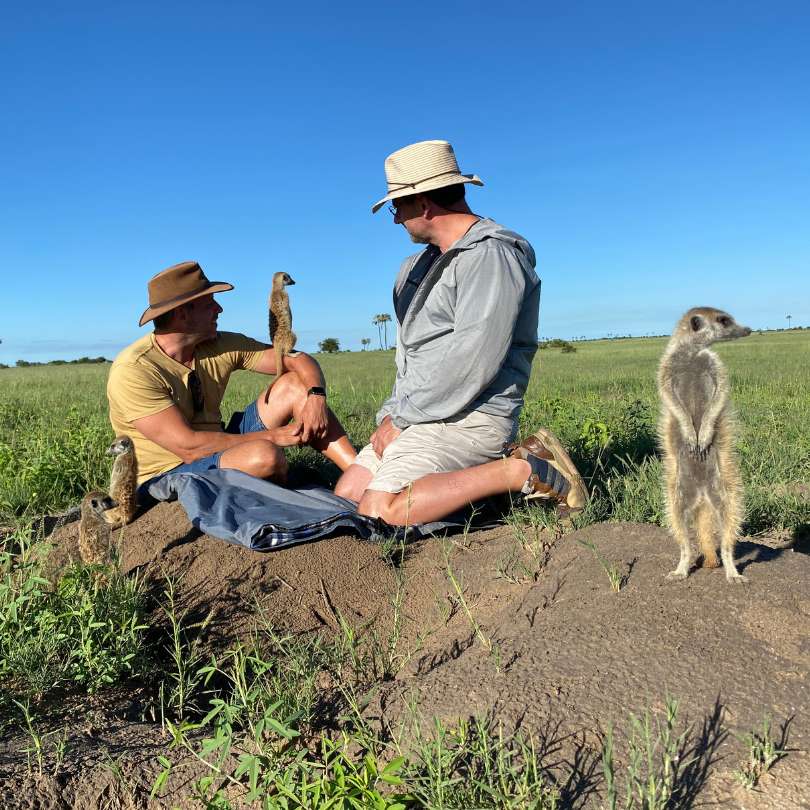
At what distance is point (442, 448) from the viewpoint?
434 cm

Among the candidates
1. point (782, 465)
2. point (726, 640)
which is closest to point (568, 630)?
point (726, 640)

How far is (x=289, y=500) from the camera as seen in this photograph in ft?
14.9

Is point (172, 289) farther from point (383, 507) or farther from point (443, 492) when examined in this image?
point (443, 492)

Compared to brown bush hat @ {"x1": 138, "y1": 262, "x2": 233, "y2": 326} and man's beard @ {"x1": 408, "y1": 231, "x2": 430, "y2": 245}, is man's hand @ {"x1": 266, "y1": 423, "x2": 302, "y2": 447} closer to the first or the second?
brown bush hat @ {"x1": 138, "y1": 262, "x2": 233, "y2": 326}

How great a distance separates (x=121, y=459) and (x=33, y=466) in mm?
1529

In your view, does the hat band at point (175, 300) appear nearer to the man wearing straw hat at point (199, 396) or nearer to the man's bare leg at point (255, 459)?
the man wearing straw hat at point (199, 396)

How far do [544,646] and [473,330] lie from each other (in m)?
1.99

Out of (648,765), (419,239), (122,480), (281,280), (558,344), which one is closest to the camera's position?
(648,765)

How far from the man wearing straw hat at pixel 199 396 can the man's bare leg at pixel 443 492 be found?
92cm

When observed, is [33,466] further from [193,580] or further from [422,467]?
[422,467]

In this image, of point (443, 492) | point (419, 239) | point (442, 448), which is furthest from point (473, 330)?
point (443, 492)

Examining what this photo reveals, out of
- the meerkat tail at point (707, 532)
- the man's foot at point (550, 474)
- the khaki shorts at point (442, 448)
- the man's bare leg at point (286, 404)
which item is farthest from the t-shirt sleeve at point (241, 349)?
the meerkat tail at point (707, 532)

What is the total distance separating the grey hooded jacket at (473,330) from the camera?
4156mm

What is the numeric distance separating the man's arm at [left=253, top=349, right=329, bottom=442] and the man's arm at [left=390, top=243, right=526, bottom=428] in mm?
1253
